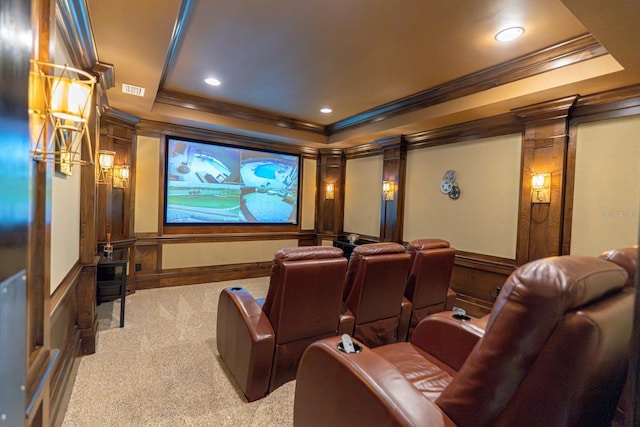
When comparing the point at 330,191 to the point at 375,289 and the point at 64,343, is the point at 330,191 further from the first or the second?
the point at 64,343

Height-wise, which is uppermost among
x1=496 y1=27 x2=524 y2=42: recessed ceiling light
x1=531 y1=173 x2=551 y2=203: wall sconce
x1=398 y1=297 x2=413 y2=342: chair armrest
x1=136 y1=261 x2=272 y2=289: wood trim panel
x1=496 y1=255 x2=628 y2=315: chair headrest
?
x1=496 y1=27 x2=524 y2=42: recessed ceiling light

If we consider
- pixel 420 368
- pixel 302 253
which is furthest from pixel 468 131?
pixel 420 368

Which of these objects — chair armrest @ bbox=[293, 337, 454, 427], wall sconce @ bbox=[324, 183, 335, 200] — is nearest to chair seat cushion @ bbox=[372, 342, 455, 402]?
chair armrest @ bbox=[293, 337, 454, 427]

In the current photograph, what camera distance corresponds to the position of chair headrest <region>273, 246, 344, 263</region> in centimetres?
189

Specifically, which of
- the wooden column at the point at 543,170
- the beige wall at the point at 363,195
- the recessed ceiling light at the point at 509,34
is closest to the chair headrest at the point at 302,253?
the recessed ceiling light at the point at 509,34

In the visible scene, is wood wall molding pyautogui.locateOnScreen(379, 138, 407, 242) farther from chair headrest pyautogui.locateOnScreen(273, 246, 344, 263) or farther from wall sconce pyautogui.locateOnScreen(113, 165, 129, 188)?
wall sconce pyautogui.locateOnScreen(113, 165, 129, 188)

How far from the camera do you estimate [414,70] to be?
324 cm

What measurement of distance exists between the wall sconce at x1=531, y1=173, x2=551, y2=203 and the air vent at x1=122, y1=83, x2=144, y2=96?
4.61 metres

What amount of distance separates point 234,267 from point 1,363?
4.82 metres

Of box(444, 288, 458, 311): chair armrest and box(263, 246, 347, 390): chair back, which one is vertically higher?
box(263, 246, 347, 390): chair back

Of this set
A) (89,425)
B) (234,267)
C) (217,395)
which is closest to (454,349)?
(217,395)

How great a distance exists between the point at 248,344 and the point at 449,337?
130cm

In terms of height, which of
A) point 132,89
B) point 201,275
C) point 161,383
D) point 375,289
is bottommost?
point 161,383

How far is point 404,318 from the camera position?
2748 mm
